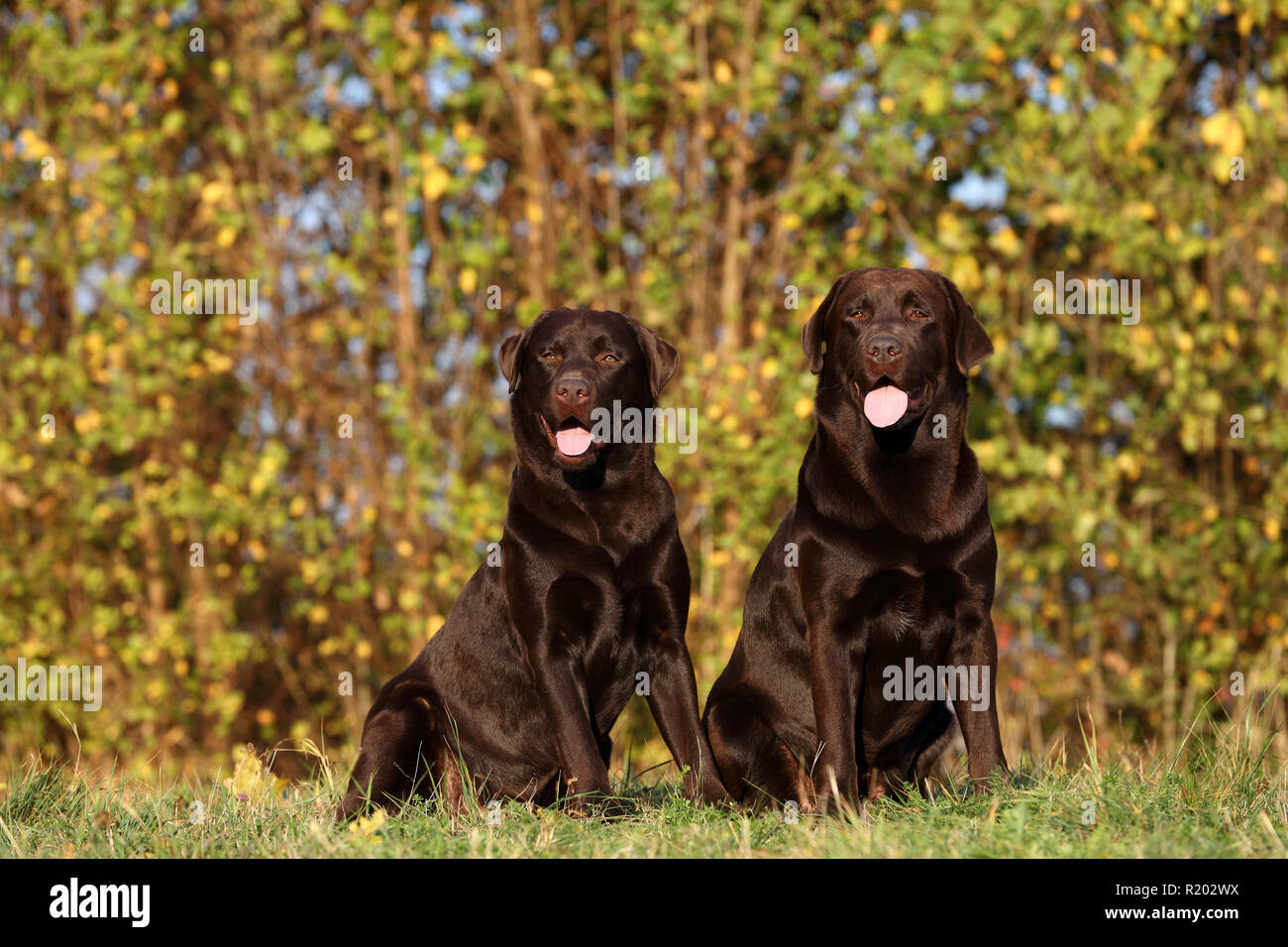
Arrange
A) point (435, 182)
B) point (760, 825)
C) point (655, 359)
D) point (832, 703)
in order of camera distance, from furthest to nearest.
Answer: point (435, 182) → point (655, 359) → point (832, 703) → point (760, 825)

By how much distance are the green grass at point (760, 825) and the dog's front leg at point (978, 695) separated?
115 mm

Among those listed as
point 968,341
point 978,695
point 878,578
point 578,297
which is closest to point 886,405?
point 968,341

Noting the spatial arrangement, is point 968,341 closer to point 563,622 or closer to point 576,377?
point 576,377

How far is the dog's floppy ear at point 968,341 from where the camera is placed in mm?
3707

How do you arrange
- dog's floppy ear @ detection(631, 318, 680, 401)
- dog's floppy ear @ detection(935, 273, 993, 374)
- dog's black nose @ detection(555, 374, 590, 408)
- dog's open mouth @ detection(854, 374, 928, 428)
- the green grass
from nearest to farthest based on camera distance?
the green grass, dog's open mouth @ detection(854, 374, 928, 428), dog's floppy ear @ detection(935, 273, 993, 374), dog's black nose @ detection(555, 374, 590, 408), dog's floppy ear @ detection(631, 318, 680, 401)

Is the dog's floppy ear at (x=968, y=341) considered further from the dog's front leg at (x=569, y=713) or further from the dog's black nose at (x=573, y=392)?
the dog's front leg at (x=569, y=713)

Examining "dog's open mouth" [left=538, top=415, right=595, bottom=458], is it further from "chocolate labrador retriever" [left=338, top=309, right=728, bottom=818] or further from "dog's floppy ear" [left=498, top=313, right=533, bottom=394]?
"dog's floppy ear" [left=498, top=313, right=533, bottom=394]

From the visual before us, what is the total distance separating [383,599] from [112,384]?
179 cm

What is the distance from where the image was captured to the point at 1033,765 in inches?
171

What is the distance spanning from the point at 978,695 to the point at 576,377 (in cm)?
140

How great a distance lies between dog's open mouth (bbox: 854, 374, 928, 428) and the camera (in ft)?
11.7

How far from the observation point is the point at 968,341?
373 centimetres

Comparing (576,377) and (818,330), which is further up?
(818,330)

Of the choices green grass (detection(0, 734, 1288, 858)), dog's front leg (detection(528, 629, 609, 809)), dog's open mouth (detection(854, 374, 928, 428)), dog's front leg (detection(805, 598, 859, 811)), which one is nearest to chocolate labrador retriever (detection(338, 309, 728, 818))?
dog's front leg (detection(528, 629, 609, 809))
